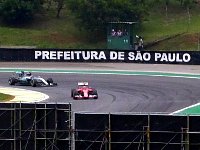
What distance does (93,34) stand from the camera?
225ft

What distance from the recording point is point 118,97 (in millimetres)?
38000

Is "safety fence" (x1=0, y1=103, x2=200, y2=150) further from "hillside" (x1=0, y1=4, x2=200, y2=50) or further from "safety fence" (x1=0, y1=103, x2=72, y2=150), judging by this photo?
"hillside" (x1=0, y1=4, x2=200, y2=50)

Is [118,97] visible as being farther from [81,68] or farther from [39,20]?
[39,20]

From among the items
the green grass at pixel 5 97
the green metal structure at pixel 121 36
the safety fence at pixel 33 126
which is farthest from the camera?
the green metal structure at pixel 121 36

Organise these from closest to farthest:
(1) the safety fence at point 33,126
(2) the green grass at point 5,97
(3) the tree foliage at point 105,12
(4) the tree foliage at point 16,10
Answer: (1) the safety fence at point 33,126, (2) the green grass at point 5,97, (3) the tree foliage at point 105,12, (4) the tree foliage at point 16,10

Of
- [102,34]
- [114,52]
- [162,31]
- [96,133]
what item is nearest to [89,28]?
[102,34]

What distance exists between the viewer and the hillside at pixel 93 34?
210 ft

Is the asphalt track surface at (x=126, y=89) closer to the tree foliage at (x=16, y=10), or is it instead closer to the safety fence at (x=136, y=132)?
the safety fence at (x=136, y=132)

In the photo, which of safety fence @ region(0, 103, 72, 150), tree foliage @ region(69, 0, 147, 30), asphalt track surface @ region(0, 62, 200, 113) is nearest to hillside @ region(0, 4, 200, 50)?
tree foliage @ region(69, 0, 147, 30)

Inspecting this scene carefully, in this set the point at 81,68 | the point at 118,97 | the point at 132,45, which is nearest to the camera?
the point at 118,97

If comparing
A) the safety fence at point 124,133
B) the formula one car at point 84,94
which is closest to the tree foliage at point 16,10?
the formula one car at point 84,94

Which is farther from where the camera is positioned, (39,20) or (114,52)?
(39,20)

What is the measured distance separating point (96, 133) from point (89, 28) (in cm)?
5119

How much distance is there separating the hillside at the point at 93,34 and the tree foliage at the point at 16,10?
1.00 m
